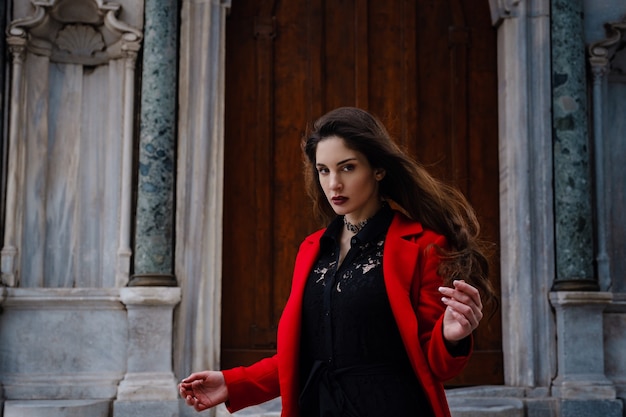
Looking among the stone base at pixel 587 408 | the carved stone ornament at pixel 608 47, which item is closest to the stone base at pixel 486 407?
the stone base at pixel 587 408

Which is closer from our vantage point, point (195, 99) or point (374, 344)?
point (374, 344)

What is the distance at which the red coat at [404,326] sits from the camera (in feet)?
8.04

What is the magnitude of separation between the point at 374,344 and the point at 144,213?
3613 millimetres

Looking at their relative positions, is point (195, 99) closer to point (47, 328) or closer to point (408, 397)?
point (47, 328)

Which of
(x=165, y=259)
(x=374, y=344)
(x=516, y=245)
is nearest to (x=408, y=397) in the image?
(x=374, y=344)

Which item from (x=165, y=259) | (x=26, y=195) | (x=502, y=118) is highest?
(x=502, y=118)

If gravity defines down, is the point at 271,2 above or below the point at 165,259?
above

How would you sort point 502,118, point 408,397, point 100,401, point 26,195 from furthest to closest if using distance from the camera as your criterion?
point 502,118, point 26,195, point 100,401, point 408,397

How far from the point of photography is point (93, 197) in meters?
6.19

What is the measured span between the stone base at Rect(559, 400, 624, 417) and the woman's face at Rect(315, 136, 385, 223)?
12.7 feet

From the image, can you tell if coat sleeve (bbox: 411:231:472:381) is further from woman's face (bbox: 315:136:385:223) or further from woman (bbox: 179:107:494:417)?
woman's face (bbox: 315:136:385:223)

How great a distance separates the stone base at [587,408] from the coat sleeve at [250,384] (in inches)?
147

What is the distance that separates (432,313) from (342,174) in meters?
0.50

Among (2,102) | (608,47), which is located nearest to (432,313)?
(2,102)
